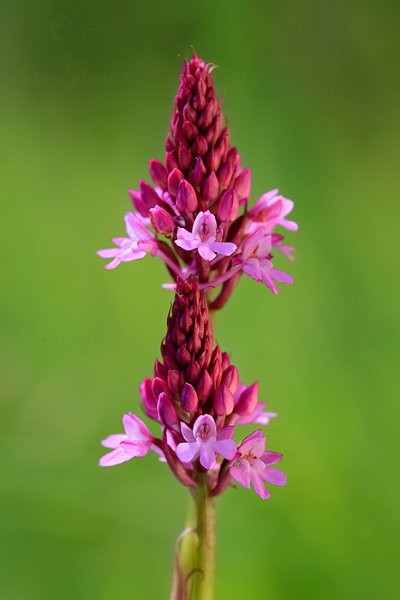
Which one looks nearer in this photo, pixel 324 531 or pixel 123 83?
pixel 324 531

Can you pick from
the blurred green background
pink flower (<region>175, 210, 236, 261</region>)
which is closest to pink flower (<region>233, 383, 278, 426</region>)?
pink flower (<region>175, 210, 236, 261</region>)

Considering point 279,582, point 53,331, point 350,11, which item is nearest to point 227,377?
point 279,582

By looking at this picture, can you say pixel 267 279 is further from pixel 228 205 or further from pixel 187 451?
pixel 187 451

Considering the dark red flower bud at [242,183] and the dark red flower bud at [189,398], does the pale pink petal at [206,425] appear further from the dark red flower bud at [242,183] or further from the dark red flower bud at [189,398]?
the dark red flower bud at [242,183]

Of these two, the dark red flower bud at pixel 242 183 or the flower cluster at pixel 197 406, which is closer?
the flower cluster at pixel 197 406

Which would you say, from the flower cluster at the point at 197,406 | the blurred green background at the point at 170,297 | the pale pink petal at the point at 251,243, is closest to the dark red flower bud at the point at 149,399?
the flower cluster at the point at 197,406

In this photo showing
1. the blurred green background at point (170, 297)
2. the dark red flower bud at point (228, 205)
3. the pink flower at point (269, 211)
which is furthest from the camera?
the blurred green background at point (170, 297)

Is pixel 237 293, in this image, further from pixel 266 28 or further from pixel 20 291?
pixel 266 28
